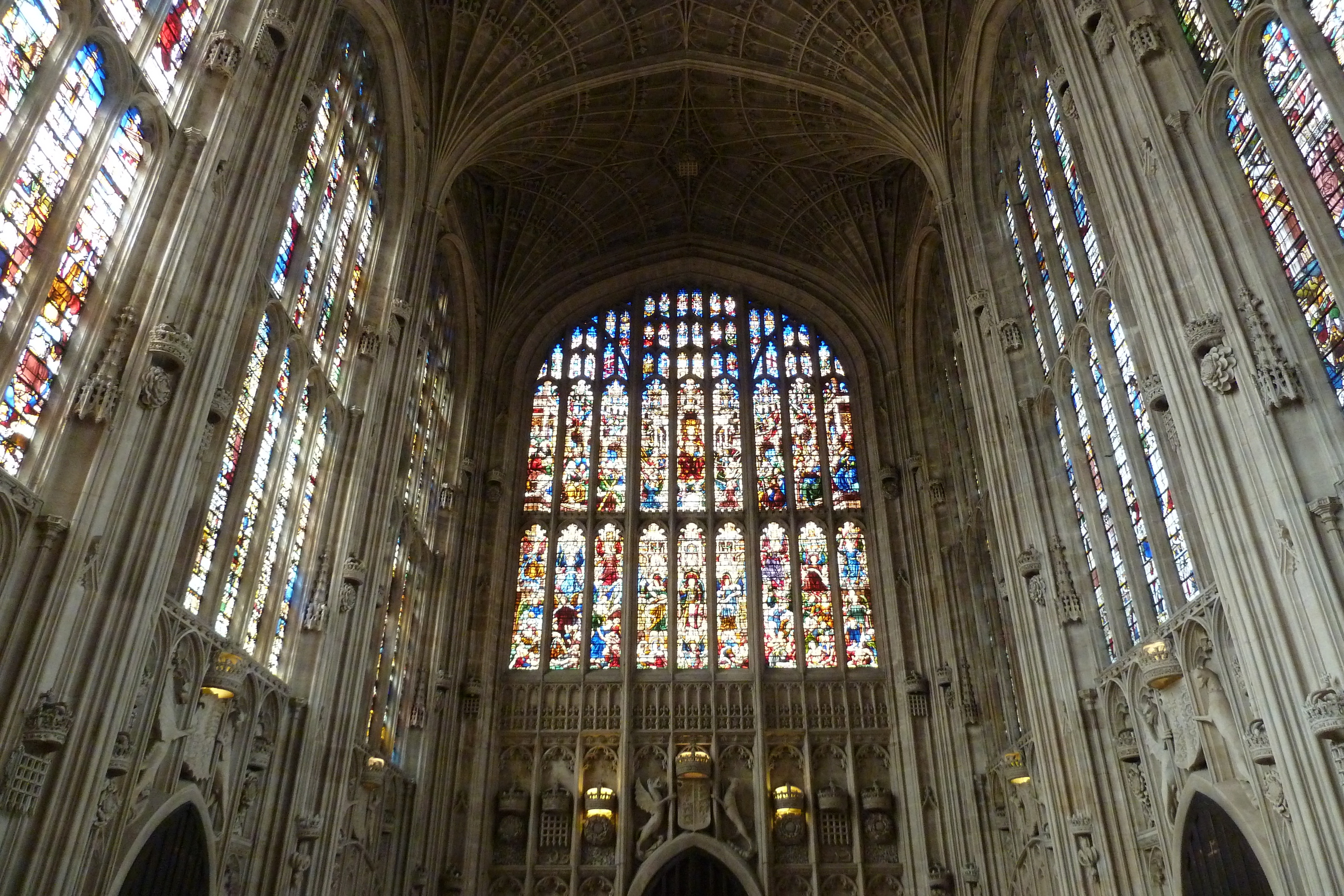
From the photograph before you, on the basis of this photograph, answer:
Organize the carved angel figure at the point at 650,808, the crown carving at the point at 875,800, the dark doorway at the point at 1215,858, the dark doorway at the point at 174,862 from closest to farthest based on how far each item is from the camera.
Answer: the dark doorway at the point at 1215,858 → the dark doorway at the point at 174,862 → the carved angel figure at the point at 650,808 → the crown carving at the point at 875,800

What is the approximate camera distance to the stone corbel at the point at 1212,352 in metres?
11.9

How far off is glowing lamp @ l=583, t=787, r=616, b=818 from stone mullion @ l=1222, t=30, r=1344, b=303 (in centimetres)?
1748

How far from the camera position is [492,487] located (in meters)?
27.3

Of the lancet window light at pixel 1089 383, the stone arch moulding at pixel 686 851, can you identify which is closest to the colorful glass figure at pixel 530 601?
the stone arch moulding at pixel 686 851

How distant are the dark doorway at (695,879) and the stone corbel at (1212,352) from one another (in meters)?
15.5

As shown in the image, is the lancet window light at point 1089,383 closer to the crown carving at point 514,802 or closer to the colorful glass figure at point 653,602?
the colorful glass figure at point 653,602

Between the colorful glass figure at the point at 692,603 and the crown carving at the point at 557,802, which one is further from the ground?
the colorful glass figure at the point at 692,603

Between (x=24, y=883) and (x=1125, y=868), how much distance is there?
14.0m

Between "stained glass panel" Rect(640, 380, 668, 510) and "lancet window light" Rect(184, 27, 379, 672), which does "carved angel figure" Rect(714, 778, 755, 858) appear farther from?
"lancet window light" Rect(184, 27, 379, 672)

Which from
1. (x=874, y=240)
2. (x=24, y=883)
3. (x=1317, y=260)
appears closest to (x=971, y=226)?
(x=874, y=240)

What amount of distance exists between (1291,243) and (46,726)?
14.4m

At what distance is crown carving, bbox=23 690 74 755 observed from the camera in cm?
1003

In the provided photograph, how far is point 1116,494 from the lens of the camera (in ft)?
53.0

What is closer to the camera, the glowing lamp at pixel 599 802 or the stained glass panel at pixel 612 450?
the glowing lamp at pixel 599 802
